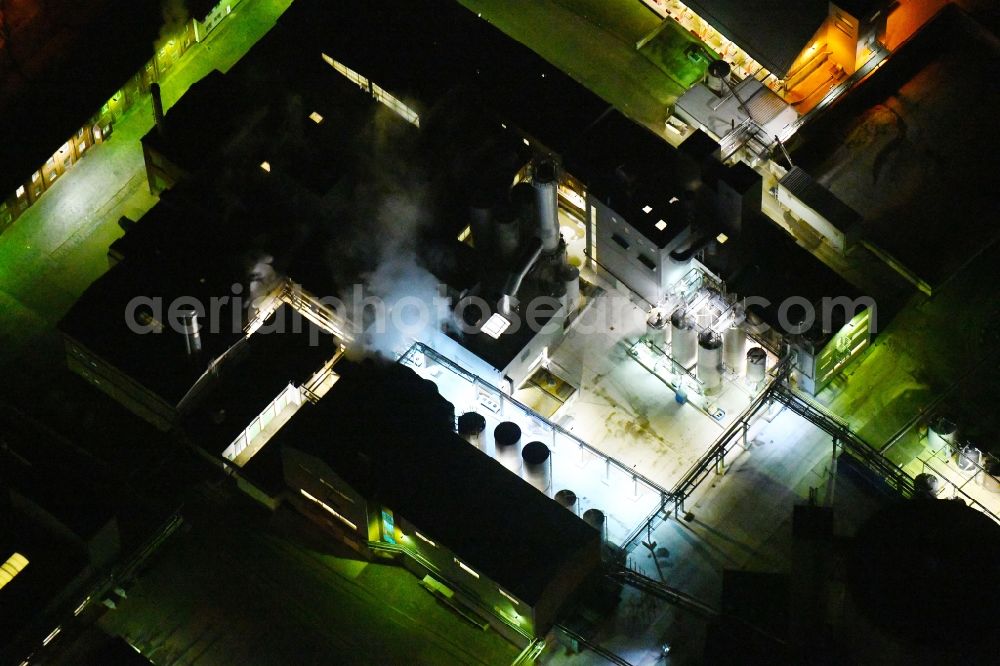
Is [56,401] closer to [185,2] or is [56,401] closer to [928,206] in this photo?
[185,2]

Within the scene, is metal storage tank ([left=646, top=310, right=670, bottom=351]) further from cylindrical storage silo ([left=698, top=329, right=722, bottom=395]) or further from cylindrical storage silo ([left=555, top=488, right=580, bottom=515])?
cylindrical storage silo ([left=555, top=488, right=580, bottom=515])

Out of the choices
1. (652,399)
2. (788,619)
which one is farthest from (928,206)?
(788,619)

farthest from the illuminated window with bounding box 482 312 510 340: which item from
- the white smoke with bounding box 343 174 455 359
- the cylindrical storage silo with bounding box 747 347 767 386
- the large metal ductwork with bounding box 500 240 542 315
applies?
the cylindrical storage silo with bounding box 747 347 767 386

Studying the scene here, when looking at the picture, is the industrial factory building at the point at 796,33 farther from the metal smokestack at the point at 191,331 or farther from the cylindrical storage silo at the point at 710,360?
the metal smokestack at the point at 191,331

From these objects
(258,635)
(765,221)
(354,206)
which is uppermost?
(765,221)

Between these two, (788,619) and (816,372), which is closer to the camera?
(788,619)

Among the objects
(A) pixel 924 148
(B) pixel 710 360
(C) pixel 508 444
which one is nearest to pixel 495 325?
(C) pixel 508 444

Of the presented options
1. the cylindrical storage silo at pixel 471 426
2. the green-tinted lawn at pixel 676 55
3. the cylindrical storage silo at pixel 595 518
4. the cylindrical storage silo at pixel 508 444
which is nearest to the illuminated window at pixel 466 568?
the cylindrical storage silo at pixel 595 518
